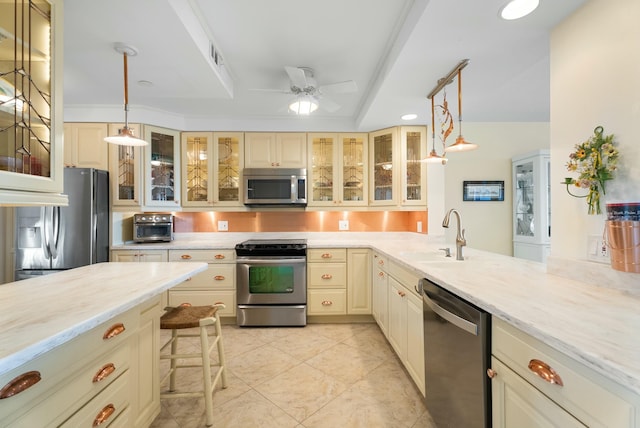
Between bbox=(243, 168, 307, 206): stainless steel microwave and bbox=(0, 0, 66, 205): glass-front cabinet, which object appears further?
bbox=(243, 168, 307, 206): stainless steel microwave

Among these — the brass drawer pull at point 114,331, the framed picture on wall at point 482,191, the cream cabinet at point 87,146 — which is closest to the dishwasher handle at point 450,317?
the brass drawer pull at point 114,331

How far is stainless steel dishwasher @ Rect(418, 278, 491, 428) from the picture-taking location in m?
1.12

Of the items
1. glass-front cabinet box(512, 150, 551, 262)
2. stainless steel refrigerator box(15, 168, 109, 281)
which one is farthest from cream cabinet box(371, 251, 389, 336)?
stainless steel refrigerator box(15, 168, 109, 281)

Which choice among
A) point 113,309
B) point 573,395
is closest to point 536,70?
point 573,395

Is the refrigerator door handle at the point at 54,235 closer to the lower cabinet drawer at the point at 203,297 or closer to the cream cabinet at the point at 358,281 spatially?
the lower cabinet drawer at the point at 203,297

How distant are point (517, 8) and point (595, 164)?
85cm

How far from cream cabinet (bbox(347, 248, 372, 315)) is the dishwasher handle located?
61.2 inches

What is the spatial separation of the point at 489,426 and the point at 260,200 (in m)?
2.82

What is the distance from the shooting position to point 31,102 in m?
1.18

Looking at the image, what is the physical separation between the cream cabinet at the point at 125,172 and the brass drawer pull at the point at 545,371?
358cm

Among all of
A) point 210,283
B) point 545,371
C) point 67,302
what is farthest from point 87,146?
point 545,371

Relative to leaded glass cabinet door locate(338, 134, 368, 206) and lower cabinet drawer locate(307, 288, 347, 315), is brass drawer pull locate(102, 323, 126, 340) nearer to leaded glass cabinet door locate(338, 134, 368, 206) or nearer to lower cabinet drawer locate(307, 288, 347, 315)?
lower cabinet drawer locate(307, 288, 347, 315)

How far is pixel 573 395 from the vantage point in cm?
75

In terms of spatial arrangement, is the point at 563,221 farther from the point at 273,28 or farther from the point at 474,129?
the point at 474,129
